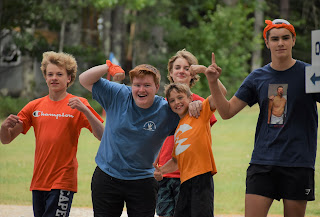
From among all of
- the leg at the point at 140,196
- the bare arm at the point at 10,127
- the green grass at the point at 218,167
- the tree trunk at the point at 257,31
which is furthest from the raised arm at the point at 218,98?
the tree trunk at the point at 257,31

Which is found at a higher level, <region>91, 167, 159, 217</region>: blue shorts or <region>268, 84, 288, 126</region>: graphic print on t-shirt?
<region>268, 84, 288, 126</region>: graphic print on t-shirt

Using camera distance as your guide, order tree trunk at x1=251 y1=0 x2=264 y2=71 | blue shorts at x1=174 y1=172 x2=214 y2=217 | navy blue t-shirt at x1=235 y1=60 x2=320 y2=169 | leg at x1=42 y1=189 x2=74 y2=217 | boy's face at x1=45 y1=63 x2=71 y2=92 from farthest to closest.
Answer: tree trunk at x1=251 y1=0 x2=264 y2=71
boy's face at x1=45 y1=63 x2=71 y2=92
leg at x1=42 y1=189 x2=74 y2=217
blue shorts at x1=174 y1=172 x2=214 y2=217
navy blue t-shirt at x1=235 y1=60 x2=320 y2=169

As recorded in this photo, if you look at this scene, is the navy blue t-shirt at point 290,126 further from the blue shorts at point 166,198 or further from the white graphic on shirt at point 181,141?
the blue shorts at point 166,198

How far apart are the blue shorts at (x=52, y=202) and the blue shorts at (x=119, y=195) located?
1.44 feet

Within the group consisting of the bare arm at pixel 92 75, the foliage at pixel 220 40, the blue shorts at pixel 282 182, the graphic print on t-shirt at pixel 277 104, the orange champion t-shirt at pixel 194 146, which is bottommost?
the blue shorts at pixel 282 182

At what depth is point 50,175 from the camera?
388 centimetres

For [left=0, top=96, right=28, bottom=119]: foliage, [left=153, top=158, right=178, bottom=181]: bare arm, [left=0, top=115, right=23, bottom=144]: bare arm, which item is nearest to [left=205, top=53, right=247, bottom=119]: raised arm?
[left=153, top=158, right=178, bottom=181]: bare arm

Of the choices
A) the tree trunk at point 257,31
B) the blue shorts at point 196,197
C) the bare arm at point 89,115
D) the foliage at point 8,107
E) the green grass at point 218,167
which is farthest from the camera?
the tree trunk at point 257,31

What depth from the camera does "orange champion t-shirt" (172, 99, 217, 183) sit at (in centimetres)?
349

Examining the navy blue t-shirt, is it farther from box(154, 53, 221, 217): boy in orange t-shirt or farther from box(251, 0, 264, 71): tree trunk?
box(251, 0, 264, 71): tree trunk

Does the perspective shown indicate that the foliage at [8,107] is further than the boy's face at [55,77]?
Yes

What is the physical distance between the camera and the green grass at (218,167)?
334 inches

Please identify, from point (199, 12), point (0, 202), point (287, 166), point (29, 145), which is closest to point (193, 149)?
point (287, 166)

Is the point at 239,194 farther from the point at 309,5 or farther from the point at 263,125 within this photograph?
the point at 309,5
